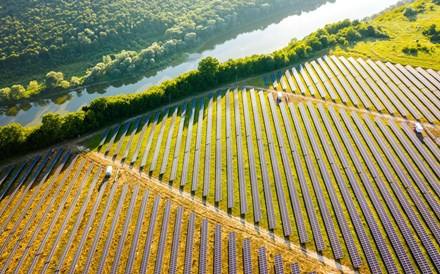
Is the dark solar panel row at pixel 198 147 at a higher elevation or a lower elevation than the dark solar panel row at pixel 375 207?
Result: higher

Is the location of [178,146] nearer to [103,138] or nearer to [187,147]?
[187,147]

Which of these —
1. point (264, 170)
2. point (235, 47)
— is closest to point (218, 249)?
point (264, 170)

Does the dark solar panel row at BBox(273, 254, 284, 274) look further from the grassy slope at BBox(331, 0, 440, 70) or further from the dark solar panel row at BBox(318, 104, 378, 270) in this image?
the grassy slope at BBox(331, 0, 440, 70)

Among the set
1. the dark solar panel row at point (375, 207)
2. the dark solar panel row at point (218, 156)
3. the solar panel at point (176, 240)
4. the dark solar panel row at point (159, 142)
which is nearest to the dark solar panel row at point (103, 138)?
the dark solar panel row at point (159, 142)

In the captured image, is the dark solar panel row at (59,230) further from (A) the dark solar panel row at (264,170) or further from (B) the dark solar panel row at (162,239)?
(A) the dark solar panel row at (264,170)

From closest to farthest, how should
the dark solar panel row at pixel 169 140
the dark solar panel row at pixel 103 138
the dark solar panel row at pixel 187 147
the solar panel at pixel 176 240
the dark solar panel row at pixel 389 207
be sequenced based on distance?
the dark solar panel row at pixel 389 207, the solar panel at pixel 176 240, the dark solar panel row at pixel 187 147, the dark solar panel row at pixel 169 140, the dark solar panel row at pixel 103 138
